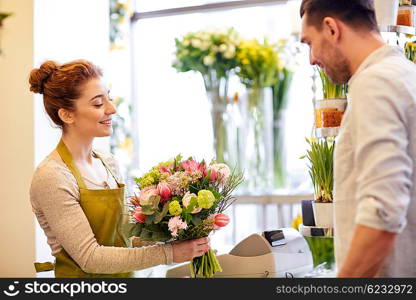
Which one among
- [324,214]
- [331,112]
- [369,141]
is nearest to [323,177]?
[324,214]

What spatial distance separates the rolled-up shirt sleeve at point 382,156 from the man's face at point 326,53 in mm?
178

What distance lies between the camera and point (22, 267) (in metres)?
3.29

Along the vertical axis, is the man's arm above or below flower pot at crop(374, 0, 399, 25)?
below

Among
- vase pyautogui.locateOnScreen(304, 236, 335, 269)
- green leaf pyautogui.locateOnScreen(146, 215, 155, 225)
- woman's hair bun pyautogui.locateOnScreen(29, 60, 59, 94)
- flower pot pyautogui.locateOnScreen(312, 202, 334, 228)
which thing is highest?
woman's hair bun pyautogui.locateOnScreen(29, 60, 59, 94)

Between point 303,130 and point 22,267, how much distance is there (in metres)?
2.71

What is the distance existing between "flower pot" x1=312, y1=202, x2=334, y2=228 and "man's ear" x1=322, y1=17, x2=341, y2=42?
0.88 meters

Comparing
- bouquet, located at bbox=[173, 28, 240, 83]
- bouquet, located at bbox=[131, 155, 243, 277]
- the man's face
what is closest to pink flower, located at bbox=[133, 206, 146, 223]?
bouquet, located at bbox=[131, 155, 243, 277]

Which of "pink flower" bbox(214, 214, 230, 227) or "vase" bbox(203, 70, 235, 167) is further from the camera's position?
"vase" bbox(203, 70, 235, 167)

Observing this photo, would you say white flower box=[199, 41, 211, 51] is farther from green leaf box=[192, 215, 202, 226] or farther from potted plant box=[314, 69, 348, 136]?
green leaf box=[192, 215, 202, 226]

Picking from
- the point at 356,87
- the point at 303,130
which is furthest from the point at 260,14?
the point at 356,87

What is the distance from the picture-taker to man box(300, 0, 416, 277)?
4.61 ft

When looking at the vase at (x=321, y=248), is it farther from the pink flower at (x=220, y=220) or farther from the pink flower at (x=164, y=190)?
the pink flower at (x=164, y=190)

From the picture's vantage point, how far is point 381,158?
1.40 meters

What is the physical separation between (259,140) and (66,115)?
9.03 ft
